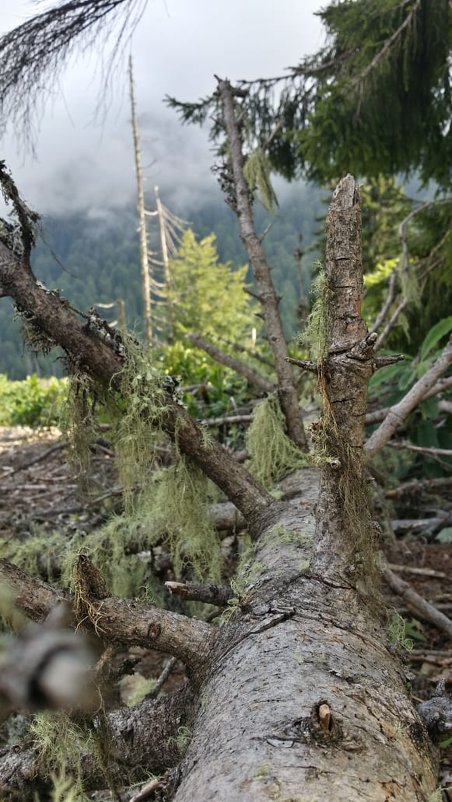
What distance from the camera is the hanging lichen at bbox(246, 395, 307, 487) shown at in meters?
2.95

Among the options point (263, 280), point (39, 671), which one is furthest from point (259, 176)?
point (39, 671)

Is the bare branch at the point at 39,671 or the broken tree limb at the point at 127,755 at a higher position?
the bare branch at the point at 39,671

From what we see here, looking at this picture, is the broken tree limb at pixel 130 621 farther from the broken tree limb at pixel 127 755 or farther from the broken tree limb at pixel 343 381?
the broken tree limb at pixel 343 381

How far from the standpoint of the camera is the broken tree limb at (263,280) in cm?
312

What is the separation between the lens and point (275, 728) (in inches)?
42.5

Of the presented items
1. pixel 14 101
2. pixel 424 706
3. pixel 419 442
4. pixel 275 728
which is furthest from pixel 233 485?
pixel 419 442

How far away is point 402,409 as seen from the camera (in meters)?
2.88

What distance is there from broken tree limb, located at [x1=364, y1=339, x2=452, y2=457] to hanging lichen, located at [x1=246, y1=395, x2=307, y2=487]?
0.37m

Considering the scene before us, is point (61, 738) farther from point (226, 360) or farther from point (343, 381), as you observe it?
point (226, 360)

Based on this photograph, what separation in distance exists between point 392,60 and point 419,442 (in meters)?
2.70

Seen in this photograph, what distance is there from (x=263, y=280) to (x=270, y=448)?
104cm

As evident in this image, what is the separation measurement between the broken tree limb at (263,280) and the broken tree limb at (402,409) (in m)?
0.45

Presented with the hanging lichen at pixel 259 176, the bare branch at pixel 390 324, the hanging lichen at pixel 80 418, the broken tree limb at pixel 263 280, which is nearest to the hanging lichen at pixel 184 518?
the hanging lichen at pixel 80 418

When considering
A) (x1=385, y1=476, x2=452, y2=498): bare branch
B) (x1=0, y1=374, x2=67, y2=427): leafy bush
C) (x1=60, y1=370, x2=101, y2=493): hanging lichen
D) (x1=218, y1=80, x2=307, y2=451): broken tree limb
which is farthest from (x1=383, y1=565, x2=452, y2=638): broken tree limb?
(x1=0, y1=374, x2=67, y2=427): leafy bush
